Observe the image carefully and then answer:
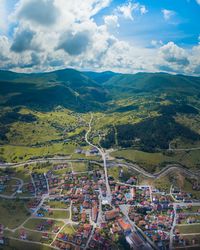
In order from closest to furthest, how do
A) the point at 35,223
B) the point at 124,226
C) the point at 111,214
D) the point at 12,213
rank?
the point at 124,226 → the point at 35,223 → the point at 111,214 → the point at 12,213

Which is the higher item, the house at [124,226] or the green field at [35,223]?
→ the house at [124,226]

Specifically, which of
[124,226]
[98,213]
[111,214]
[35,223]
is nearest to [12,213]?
[35,223]

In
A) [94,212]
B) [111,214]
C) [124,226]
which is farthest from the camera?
[94,212]

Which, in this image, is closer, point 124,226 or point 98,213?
point 124,226

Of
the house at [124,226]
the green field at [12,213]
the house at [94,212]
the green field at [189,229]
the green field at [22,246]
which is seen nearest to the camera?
the green field at [22,246]

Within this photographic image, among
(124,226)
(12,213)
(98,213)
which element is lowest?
(12,213)

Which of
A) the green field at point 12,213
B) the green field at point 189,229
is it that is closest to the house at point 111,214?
the green field at point 189,229

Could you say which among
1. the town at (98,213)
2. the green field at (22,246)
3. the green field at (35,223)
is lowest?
the green field at (22,246)

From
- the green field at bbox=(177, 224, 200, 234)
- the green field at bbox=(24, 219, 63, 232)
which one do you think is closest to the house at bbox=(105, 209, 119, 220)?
the green field at bbox=(24, 219, 63, 232)

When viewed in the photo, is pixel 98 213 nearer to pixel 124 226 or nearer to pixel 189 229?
pixel 124 226

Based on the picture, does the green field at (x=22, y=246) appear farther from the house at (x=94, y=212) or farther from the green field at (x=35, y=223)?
the house at (x=94, y=212)

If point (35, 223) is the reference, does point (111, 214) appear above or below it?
above
